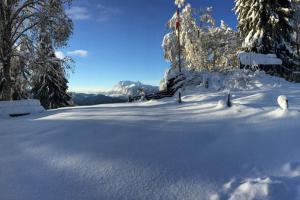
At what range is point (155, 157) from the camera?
7430 millimetres

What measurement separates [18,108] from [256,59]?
53.6ft

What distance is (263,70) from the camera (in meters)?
23.8

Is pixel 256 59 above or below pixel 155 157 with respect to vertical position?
above

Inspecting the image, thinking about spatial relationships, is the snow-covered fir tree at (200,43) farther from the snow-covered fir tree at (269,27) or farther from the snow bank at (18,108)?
the snow bank at (18,108)

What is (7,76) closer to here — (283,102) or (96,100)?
(283,102)

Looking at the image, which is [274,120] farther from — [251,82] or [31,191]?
[251,82]

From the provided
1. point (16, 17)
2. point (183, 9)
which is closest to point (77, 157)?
point (16, 17)

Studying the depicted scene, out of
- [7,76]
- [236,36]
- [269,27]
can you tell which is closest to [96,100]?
[236,36]

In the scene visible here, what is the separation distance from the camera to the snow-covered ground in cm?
599

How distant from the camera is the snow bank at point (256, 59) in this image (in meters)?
23.8

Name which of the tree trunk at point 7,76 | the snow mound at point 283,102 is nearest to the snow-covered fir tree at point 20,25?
the tree trunk at point 7,76

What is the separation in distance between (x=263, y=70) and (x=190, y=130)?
1621cm

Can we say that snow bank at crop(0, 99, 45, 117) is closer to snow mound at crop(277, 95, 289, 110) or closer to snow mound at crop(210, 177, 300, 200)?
snow mound at crop(277, 95, 289, 110)

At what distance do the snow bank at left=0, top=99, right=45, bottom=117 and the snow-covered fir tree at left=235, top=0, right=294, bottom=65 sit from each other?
17.6 meters
